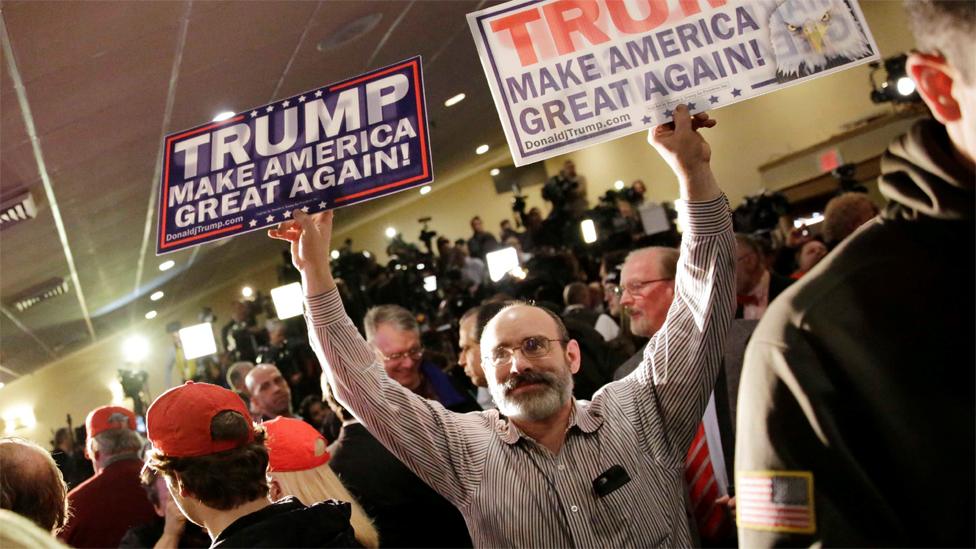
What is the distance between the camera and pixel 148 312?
651 inches

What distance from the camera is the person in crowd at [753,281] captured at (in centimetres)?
373

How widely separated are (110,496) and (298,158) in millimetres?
2076

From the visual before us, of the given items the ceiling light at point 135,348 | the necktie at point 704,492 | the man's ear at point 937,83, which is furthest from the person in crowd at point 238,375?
the ceiling light at point 135,348

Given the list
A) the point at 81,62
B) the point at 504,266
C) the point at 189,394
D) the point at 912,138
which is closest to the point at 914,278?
the point at 912,138

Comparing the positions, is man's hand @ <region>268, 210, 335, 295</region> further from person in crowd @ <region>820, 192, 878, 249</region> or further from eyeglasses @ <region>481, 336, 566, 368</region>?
person in crowd @ <region>820, 192, 878, 249</region>

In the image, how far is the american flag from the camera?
1082 mm

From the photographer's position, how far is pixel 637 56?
2.34 metres

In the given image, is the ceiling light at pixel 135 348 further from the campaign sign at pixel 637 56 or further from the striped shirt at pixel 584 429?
the campaign sign at pixel 637 56

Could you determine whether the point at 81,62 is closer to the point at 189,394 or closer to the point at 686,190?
the point at 189,394

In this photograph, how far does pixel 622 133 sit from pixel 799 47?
51cm

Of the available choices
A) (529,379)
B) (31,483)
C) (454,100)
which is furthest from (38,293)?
(529,379)

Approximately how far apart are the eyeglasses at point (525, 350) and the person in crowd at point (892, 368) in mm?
1225

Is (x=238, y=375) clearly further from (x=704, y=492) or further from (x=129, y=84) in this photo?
(x=704, y=492)

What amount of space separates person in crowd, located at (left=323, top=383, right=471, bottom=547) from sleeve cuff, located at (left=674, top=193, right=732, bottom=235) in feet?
4.35
